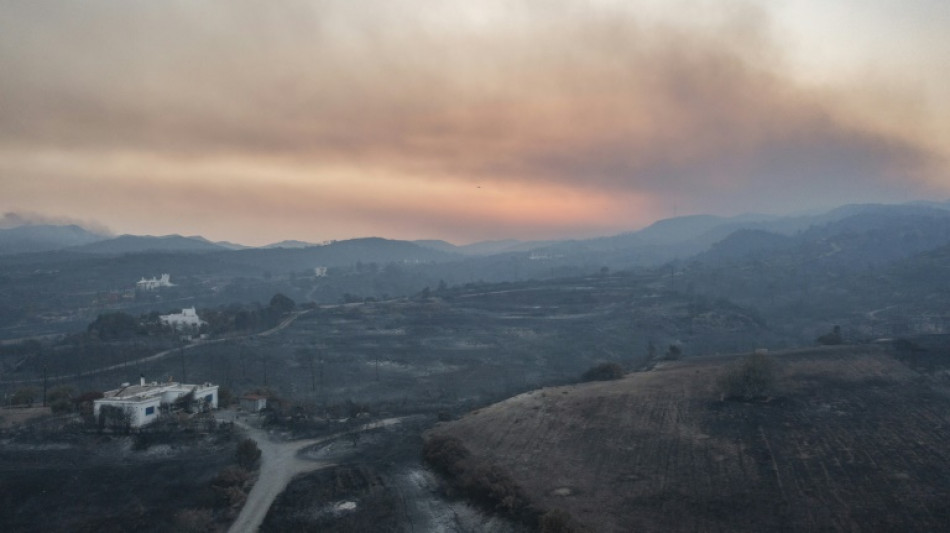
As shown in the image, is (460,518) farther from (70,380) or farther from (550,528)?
(70,380)

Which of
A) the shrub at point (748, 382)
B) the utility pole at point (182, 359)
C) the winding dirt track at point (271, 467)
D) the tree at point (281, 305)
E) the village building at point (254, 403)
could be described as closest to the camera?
the winding dirt track at point (271, 467)

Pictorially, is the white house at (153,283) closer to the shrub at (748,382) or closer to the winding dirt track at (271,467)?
the winding dirt track at (271,467)

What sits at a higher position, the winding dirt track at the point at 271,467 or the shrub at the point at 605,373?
the shrub at the point at 605,373

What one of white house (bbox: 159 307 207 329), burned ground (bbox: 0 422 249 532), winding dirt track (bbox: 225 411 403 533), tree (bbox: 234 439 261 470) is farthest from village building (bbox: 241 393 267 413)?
white house (bbox: 159 307 207 329)

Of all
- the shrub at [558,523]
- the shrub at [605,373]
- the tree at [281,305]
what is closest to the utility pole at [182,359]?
the tree at [281,305]

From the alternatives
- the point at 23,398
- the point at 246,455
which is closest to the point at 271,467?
the point at 246,455

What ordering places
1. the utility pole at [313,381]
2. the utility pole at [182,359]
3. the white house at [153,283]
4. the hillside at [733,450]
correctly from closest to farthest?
the hillside at [733,450]
the utility pole at [182,359]
the utility pole at [313,381]
the white house at [153,283]

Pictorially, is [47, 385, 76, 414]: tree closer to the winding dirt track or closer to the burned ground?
the burned ground

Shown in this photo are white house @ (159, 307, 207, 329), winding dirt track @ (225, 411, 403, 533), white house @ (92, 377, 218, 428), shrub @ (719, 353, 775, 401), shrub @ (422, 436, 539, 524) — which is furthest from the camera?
A: white house @ (159, 307, 207, 329)
